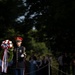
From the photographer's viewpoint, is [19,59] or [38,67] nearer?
[19,59]

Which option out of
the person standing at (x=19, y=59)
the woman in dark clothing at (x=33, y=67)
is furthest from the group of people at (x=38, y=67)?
the person standing at (x=19, y=59)

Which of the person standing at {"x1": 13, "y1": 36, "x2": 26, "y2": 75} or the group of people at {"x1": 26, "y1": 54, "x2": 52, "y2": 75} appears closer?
the person standing at {"x1": 13, "y1": 36, "x2": 26, "y2": 75}

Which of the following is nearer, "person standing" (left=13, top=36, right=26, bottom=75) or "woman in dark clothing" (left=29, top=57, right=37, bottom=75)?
"person standing" (left=13, top=36, right=26, bottom=75)

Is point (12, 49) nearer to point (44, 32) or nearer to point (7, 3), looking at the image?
point (44, 32)

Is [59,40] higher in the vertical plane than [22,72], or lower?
higher

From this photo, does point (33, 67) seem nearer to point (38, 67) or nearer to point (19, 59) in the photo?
point (38, 67)

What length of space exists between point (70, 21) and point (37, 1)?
34.0 ft

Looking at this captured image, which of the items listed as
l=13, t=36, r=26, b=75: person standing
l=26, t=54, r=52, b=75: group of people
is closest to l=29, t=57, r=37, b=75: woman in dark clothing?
l=26, t=54, r=52, b=75: group of people

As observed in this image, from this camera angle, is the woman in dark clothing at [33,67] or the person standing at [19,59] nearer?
the person standing at [19,59]

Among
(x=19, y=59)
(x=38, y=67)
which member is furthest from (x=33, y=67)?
(x=19, y=59)

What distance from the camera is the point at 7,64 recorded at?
14.3 metres

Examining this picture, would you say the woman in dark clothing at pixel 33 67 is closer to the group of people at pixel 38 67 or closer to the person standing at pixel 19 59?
the group of people at pixel 38 67

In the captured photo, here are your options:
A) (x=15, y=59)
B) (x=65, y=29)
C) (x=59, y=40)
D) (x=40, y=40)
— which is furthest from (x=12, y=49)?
(x=40, y=40)

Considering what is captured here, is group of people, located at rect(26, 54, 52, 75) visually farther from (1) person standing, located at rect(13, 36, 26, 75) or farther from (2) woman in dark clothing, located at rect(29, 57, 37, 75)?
(1) person standing, located at rect(13, 36, 26, 75)
